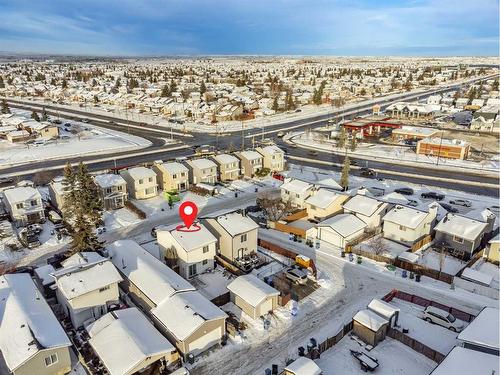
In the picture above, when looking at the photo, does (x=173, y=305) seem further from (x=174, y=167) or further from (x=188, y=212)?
(x=174, y=167)

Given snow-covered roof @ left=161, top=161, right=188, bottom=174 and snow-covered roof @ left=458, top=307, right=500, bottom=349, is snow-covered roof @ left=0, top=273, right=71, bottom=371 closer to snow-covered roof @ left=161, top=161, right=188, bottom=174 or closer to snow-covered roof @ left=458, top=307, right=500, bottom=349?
snow-covered roof @ left=458, top=307, right=500, bottom=349

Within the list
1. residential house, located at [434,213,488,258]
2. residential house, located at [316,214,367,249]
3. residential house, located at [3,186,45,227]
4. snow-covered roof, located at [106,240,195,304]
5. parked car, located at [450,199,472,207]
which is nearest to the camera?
snow-covered roof, located at [106,240,195,304]

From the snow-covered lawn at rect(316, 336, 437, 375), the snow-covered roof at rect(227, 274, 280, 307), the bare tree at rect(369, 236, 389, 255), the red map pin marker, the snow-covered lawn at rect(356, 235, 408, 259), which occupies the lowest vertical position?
the snow-covered lawn at rect(316, 336, 437, 375)

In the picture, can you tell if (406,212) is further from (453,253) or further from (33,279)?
(33,279)

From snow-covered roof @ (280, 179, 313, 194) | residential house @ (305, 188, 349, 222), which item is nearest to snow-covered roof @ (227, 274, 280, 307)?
residential house @ (305, 188, 349, 222)

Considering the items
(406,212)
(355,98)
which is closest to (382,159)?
(406,212)
